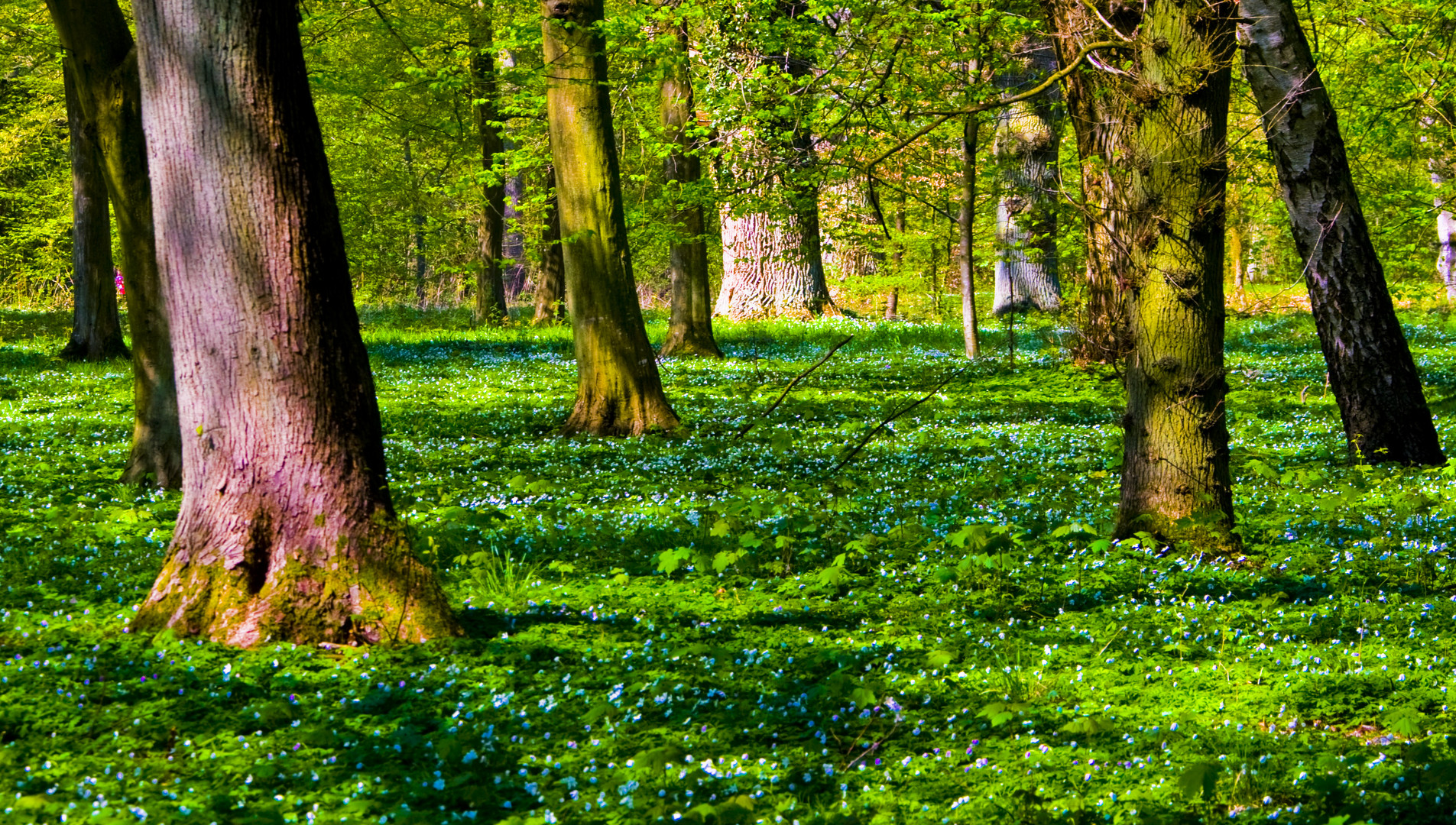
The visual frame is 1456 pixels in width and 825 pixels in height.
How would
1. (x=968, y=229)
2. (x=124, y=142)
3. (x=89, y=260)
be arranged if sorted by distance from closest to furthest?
(x=124, y=142)
(x=968, y=229)
(x=89, y=260)

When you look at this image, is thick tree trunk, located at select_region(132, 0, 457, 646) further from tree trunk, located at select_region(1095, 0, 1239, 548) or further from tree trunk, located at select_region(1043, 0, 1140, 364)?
tree trunk, located at select_region(1043, 0, 1140, 364)

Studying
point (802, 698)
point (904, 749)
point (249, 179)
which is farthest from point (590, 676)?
point (249, 179)

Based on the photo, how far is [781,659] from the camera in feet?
16.0

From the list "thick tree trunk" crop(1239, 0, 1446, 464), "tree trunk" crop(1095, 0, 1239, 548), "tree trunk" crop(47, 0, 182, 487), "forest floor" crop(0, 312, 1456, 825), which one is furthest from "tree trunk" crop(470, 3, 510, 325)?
"tree trunk" crop(1095, 0, 1239, 548)

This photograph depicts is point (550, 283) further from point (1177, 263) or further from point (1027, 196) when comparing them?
point (1177, 263)

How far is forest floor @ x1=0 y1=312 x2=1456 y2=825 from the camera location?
3496 mm

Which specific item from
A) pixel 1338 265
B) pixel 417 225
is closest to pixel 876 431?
pixel 1338 265

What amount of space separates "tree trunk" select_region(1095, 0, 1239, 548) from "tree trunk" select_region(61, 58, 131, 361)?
15392 mm

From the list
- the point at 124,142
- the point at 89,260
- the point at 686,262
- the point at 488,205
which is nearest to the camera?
the point at 124,142

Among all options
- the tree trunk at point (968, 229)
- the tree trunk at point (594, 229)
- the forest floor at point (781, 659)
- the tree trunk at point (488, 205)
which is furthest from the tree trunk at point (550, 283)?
the forest floor at point (781, 659)

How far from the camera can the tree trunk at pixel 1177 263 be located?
19.1 feet

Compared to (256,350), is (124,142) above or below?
above

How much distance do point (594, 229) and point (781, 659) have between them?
20.7ft

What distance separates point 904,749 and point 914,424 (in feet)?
25.9
